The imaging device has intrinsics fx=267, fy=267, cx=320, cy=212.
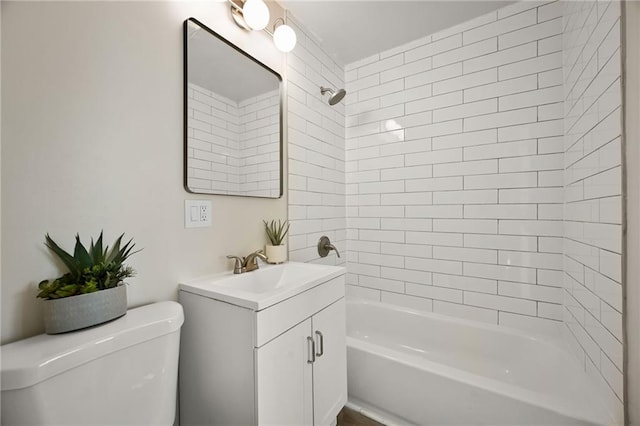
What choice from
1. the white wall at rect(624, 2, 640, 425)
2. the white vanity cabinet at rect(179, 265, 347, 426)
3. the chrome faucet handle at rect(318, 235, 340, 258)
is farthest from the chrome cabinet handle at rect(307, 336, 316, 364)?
the white wall at rect(624, 2, 640, 425)

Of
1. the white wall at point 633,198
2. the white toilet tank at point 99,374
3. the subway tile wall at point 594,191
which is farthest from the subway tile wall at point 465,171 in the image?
the white toilet tank at point 99,374

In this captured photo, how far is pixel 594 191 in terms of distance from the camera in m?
1.09

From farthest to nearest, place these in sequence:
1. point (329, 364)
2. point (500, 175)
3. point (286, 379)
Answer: point (500, 175) < point (329, 364) < point (286, 379)

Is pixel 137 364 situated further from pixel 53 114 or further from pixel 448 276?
pixel 448 276

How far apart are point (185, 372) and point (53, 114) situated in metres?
0.97

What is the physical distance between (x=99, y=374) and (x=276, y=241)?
91 centimetres

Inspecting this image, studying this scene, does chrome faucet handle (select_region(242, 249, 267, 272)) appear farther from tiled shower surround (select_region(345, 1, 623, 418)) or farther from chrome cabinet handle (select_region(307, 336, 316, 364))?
tiled shower surround (select_region(345, 1, 623, 418))

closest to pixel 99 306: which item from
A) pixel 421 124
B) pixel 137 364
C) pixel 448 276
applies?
pixel 137 364

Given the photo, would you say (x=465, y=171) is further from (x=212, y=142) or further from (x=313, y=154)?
(x=212, y=142)

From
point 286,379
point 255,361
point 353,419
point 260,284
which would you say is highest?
point 260,284

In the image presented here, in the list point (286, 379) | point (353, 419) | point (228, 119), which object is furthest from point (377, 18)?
point (353, 419)

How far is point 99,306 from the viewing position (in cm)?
72

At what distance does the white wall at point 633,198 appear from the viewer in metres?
0.80

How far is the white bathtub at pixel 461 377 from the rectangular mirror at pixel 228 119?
113cm
